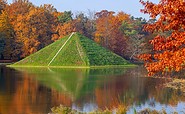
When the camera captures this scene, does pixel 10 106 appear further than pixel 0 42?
No

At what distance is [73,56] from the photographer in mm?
48969

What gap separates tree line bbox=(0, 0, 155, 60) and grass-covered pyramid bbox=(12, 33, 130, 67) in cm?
579

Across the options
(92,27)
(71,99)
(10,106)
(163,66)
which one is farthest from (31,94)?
(92,27)

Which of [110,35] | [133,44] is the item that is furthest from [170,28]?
[110,35]

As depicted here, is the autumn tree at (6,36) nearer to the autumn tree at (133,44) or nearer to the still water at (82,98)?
the autumn tree at (133,44)

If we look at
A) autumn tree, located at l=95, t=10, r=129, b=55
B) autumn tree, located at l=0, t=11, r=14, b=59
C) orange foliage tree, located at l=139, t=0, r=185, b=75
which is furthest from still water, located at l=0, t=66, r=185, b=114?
autumn tree, located at l=95, t=10, r=129, b=55

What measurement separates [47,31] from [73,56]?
1287 cm

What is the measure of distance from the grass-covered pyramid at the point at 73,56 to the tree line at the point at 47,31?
5.79m

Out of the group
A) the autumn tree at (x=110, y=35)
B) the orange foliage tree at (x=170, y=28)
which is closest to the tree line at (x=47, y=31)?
the autumn tree at (x=110, y=35)

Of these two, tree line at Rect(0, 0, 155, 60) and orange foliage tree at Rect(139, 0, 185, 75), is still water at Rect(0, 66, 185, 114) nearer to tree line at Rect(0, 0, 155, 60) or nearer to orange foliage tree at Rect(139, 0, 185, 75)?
orange foliage tree at Rect(139, 0, 185, 75)

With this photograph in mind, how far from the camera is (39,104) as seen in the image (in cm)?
1462

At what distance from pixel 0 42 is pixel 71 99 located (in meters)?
39.2

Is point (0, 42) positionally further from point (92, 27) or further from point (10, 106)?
point (10, 106)

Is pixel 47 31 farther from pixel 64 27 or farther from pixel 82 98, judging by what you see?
pixel 82 98
